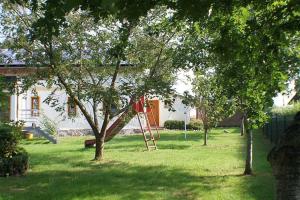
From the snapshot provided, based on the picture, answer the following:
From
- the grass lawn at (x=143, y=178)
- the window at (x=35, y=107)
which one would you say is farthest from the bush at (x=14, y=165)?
the window at (x=35, y=107)

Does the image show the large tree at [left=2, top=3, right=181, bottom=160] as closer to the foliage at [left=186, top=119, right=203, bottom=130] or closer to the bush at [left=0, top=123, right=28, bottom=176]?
the bush at [left=0, top=123, right=28, bottom=176]

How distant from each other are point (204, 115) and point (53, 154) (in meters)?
7.82

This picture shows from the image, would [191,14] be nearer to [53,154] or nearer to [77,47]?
[77,47]

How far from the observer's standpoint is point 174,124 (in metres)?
37.5

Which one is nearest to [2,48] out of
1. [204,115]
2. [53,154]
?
[53,154]

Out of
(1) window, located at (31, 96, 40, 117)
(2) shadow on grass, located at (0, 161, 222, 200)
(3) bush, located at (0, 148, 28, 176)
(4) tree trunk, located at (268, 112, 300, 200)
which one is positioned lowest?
(2) shadow on grass, located at (0, 161, 222, 200)

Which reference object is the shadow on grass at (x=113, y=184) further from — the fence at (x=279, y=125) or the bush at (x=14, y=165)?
the fence at (x=279, y=125)

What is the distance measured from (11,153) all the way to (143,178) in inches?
161

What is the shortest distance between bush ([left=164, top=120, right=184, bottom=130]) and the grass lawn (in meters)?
17.8

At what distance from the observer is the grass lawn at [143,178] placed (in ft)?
34.6

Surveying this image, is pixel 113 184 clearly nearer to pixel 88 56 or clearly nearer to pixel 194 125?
pixel 88 56

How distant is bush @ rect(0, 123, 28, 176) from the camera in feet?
44.1

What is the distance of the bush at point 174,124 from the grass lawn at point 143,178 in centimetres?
1776

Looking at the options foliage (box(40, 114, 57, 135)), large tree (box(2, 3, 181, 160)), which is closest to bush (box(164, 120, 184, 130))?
foliage (box(40, 114, 57, 135))
